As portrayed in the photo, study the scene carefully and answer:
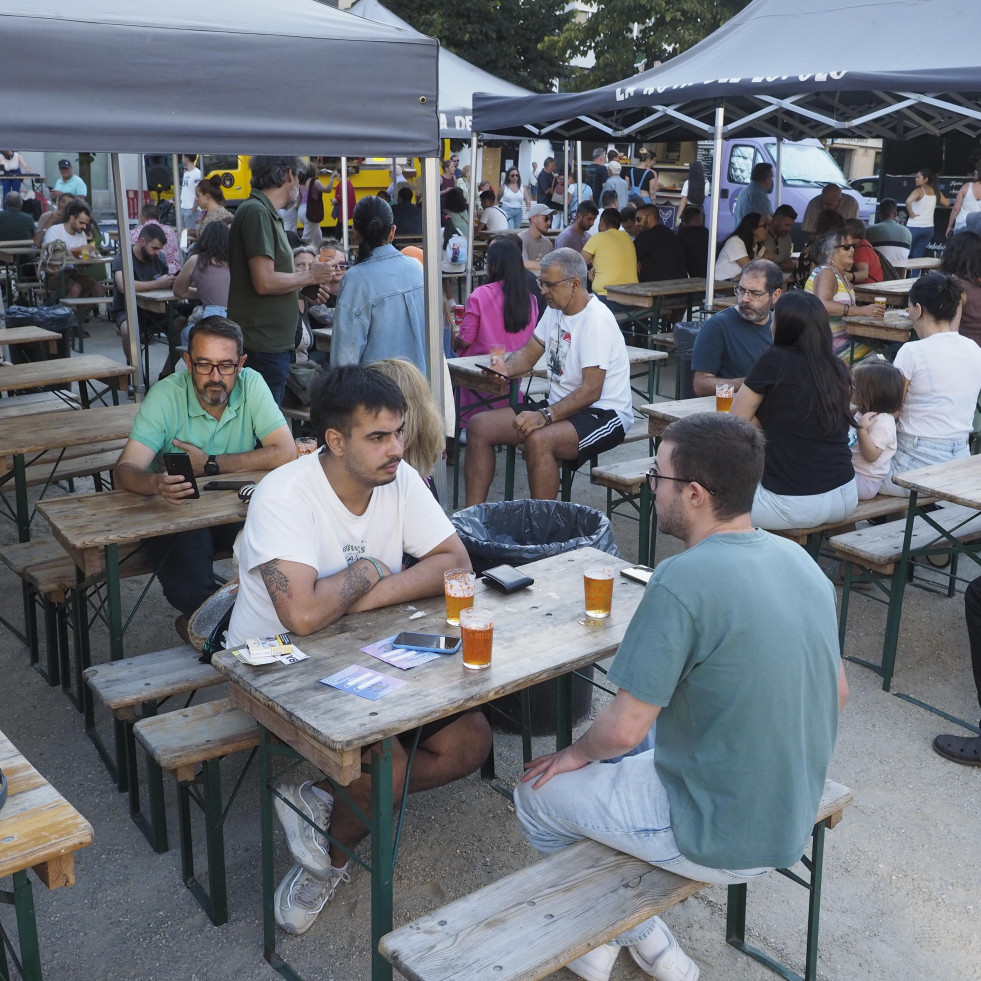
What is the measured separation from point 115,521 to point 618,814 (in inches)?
77.5

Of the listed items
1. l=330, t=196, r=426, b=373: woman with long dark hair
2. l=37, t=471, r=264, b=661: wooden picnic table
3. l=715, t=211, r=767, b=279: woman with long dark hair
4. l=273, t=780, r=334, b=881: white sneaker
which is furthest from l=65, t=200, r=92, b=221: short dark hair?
l=273, t=780, r=334, b=881: white sneaker

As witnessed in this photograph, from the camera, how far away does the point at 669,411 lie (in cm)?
503

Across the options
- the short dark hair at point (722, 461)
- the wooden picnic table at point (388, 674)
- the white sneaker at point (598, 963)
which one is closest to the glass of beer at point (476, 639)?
the wooden picnic table at point (388, 674)

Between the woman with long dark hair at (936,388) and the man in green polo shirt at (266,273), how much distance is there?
2.73 metres

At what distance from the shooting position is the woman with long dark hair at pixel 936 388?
473cm

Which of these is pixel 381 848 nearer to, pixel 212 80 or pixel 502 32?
pixel 212 80

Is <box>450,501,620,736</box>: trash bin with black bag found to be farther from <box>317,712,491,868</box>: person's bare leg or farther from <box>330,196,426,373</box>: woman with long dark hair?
<box>330,196,426,373</box>: woman with long dark hair

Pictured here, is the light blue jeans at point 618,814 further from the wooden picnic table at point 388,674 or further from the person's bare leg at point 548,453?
the person's bare leg at point 548,453

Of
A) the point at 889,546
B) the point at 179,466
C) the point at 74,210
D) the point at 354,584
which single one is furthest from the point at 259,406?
the point at 74,210

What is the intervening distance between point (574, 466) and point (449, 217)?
27.2 ft

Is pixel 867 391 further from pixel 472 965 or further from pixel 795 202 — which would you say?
pixel 795 202

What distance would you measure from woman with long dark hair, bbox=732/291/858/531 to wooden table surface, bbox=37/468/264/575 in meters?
2.10

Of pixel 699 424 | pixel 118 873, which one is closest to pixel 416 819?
pixel 118 873

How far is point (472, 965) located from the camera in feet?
6.45
